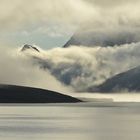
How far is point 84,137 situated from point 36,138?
23.8 ft

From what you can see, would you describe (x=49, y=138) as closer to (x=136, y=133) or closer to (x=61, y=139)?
(x=61, y=139)

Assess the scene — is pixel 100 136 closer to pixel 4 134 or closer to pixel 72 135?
pixel 72 135

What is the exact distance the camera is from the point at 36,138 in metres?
95.6

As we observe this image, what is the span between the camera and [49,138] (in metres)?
95.4

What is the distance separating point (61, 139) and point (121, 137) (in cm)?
869

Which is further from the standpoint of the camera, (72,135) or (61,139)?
(72,135)

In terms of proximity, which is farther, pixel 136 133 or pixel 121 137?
pixel 136 133

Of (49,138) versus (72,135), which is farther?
(72,135)

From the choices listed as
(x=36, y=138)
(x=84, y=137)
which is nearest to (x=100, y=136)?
(x=84, y=137)

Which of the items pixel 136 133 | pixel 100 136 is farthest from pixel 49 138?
pixel 136 133

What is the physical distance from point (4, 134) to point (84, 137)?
14.4m

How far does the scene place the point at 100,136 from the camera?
98.8m

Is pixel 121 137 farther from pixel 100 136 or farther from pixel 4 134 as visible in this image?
pixel 4 134

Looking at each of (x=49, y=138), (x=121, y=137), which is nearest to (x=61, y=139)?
(x=49, y=138)
